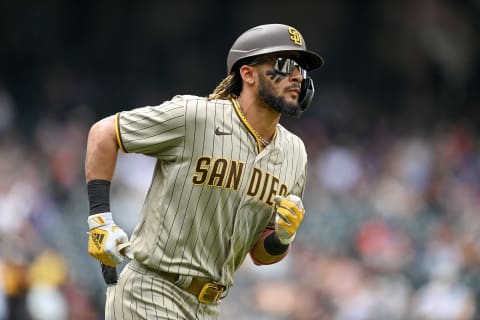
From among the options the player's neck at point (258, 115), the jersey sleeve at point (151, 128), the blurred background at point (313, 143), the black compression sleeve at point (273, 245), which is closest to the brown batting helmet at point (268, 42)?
the player's neck at point (258, 115)

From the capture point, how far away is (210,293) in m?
4.64

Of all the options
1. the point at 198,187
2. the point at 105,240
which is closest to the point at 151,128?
the point at 198,187

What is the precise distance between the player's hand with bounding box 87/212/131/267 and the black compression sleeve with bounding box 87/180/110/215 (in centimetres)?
3

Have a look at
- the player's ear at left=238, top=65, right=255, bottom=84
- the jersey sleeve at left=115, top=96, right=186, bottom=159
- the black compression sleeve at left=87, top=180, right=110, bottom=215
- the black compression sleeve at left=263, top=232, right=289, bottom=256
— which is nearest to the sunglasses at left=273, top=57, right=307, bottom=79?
the player's ear at left=238, top=65, right=255, bottom=84

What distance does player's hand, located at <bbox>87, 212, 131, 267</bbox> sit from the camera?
436 centimetres

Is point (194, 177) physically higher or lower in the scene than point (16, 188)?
higher

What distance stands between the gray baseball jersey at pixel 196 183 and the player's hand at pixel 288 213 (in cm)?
14

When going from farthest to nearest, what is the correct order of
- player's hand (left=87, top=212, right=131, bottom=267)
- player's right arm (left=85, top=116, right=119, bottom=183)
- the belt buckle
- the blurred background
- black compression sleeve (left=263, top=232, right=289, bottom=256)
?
the blurred background
black compression sleeve (left=263, top=232, right=289, bottom=256)
the belt buckle
player's right arm (left=85, top=116, right=119, bottom=183)
player's hand (left=87, top=212, right=131, bottom=267)

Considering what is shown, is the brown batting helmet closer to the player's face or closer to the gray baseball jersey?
the player's face

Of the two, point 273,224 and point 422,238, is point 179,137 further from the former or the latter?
point 422,238

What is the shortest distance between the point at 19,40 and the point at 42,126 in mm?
2045

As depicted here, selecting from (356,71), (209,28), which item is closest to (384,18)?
(356,71)

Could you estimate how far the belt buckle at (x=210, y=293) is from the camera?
4.61 metres

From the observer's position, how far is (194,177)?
4543 mm
